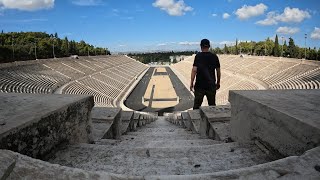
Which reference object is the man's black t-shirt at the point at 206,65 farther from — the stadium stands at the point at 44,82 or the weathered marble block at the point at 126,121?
the stadium stands at the point at 44,82

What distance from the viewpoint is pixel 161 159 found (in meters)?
2.06

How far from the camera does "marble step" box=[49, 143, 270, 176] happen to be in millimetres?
1831

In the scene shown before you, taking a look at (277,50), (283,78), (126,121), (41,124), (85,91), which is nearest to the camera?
(41,124)

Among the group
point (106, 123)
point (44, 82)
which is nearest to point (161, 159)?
point (106, 123)

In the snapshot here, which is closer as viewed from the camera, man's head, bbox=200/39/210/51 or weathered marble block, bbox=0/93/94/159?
weathered marble block, bbox=0/93/94/159

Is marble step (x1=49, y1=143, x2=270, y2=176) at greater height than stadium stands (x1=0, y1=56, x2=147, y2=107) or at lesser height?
greater

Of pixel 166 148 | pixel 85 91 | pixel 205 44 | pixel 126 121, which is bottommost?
pixel 85 91

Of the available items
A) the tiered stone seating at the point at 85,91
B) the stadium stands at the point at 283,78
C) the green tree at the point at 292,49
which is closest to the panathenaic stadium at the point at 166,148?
the stadium stands at the point at 283,78

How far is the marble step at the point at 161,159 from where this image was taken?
1.83m

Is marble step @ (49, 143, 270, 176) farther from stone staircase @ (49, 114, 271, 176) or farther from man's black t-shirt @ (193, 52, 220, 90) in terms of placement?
man's black t-shirt @ (193, 52, 220, 90)

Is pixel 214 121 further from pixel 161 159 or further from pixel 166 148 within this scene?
pixel 161 159

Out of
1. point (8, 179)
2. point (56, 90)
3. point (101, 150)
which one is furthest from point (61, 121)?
point (56, 90)

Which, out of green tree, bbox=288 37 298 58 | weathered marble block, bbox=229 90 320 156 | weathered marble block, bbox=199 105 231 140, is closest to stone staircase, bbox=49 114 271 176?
weathered marble block, bbox=229 90 320 156

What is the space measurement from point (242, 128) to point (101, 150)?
125 cm
